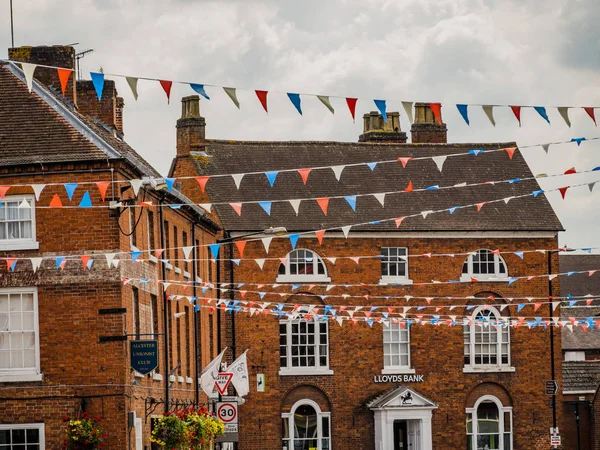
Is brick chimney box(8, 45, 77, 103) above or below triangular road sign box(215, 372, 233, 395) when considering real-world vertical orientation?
above

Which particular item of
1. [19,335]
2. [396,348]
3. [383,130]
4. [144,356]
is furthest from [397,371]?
[19,335]

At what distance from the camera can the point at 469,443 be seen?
188ft

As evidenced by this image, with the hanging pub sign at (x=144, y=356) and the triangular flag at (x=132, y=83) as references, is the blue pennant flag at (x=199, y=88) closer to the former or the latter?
the triangular flag at (x=132, y=83)

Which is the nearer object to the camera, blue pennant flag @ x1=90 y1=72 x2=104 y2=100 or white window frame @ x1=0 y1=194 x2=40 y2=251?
blue pennant flag @ x1=90 y1=72 x2=104 y2=100

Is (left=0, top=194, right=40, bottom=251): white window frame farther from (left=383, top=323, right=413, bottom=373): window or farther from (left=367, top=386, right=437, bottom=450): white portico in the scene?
(left=383, top=323, right=413, bottom=373): window

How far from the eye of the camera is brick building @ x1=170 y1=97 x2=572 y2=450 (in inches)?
2200

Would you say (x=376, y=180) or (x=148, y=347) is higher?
(x=376, y=180)

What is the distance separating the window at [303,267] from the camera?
185ft

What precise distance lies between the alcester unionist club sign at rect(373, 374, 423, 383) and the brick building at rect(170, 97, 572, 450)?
6 centimetres

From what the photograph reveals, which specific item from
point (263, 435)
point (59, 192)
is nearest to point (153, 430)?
point (59, 192)

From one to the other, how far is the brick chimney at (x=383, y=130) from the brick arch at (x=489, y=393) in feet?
42.5

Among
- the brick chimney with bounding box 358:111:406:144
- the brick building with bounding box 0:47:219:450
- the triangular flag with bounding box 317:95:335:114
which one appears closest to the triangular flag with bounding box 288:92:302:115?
the triangular flag with bounding box 317:95:335:114

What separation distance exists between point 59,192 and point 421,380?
28.7 metres

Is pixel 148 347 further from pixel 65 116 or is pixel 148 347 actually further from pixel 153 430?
pixel 65 116
